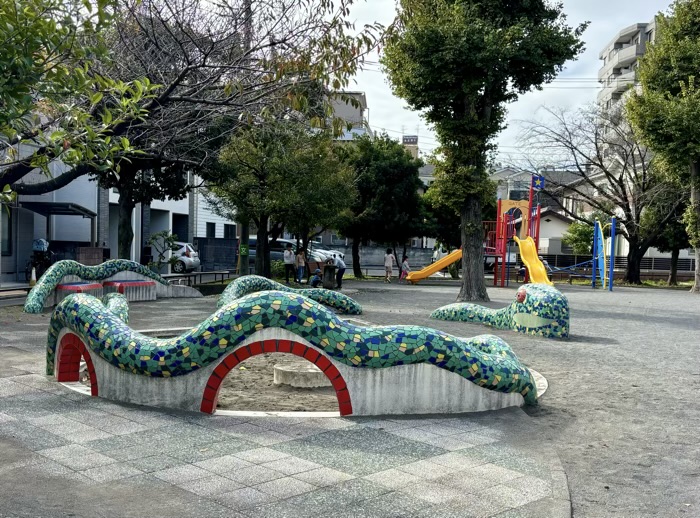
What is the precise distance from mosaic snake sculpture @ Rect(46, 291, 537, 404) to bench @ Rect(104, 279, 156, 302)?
1037cm

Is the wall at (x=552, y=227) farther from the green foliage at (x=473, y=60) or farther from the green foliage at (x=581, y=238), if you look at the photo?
the green foliage at (x=473, y=60)

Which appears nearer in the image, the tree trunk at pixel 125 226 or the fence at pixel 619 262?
the tree trunk at pixel 125 226

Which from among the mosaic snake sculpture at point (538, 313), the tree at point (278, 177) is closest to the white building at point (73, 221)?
the tree at point (278, 177)

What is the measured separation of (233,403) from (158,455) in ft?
7.77

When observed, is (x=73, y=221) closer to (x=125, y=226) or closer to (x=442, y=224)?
(x=125, y=226)

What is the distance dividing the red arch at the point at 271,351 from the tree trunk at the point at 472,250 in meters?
14.0

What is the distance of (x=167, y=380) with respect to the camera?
6477mm

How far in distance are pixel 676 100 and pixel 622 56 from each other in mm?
40055

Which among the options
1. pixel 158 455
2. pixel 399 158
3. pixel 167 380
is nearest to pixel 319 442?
pixel 158 455

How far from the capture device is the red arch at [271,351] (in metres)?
6.24

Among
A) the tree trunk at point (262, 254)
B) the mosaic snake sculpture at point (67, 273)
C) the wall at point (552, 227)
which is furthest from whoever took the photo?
the wall at point (552, 227)

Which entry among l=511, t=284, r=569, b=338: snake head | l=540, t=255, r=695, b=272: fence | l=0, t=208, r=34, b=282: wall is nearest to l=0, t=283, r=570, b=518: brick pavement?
l=511, t=284, r=569, b=338: snake head

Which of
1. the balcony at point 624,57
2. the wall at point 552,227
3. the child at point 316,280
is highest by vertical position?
the balcony at point 624,57

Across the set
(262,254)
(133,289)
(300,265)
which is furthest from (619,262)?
(133,289)
